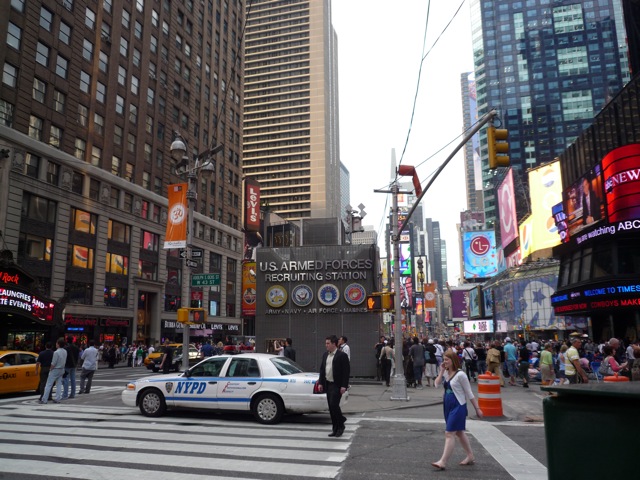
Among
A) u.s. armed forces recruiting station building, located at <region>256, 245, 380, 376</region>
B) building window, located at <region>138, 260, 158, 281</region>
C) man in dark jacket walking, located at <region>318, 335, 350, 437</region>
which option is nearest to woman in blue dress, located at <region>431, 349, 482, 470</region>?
man in dark jacket walking, located at <region>318, 335, 350, 437</region>

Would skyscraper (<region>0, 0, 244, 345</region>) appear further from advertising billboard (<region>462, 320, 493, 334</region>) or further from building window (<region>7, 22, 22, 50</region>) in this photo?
advertising billboard (<region>462, 320, 493, 334</region>)

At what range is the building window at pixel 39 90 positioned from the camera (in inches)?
1430

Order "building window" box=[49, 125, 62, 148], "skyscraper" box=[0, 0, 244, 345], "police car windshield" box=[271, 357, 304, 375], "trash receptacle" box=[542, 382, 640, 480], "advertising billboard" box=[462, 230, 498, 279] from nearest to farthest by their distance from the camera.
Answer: "trash receptacle" box=[542, 382, 640, 480], "police car windshield" box=[271, 357, 304, 375], "skyscraper" box=[0, 0, 244, 345], "building window" box=[49, 125, 62, 148], "advertising billboard" box=[462, 230, 498, 279]

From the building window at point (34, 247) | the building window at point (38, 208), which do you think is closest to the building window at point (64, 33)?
the building window at point (38, 208)

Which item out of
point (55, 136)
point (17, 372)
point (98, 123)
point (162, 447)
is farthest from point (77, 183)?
point (162, 447)

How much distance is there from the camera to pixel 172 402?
38.5ft

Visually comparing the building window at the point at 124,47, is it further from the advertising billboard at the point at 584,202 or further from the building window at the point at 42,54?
the advertising billboard at the point at 584,202

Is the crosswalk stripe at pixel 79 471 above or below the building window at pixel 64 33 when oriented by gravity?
below

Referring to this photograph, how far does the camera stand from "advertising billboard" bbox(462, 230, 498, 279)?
84.8 metres

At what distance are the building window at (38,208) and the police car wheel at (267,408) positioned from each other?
3120 centimetres

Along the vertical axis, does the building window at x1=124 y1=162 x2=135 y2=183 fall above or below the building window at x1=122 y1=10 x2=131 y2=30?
→ below

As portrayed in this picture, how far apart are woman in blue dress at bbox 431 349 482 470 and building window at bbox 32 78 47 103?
38382mm

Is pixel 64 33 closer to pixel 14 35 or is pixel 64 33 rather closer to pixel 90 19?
pixel 90 19

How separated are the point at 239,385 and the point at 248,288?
56.9 m
